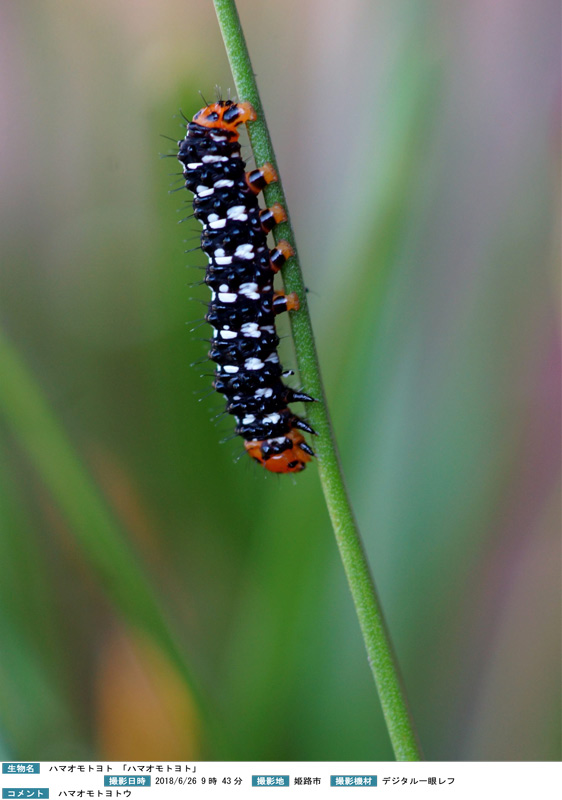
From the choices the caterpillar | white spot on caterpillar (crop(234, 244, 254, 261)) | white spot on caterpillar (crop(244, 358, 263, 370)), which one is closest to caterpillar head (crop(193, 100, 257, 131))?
the caterpillar

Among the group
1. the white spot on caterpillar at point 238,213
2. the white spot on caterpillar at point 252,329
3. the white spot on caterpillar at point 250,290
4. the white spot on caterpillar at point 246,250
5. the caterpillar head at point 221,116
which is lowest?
the white spot on caterpillar at point 252,329

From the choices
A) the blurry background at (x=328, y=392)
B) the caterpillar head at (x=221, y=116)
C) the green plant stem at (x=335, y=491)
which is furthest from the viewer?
the blurry background at (x=328, y=392)

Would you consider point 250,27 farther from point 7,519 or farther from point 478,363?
point 7,519

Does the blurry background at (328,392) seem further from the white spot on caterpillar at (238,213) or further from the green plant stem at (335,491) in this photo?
the green plant stem at (335,491)

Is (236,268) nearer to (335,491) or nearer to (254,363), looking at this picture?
(254,363)

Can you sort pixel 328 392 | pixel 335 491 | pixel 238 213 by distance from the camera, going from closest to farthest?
1. pixel 335 491
2. pixel 238 213
3. pixel 328 392

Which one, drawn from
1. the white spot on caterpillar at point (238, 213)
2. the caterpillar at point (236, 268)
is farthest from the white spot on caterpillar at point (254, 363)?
the white spot on caterpillar at point (238, 213)

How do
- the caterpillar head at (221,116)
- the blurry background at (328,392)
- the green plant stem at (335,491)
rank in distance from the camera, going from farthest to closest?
the blurry background at (328,392) < the caterpillar head at (221,116) < the green plant stem at (335,491)

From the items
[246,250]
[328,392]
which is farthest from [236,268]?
[328,392]
